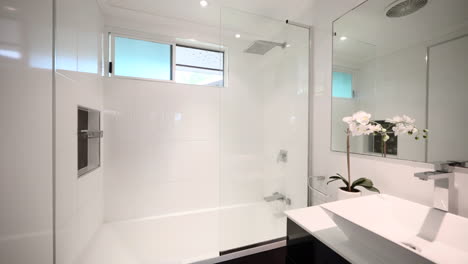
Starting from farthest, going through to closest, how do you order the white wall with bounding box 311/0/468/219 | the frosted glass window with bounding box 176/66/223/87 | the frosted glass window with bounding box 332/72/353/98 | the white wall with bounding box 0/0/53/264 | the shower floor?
the frosted glass window with bounding box 176/66/223/87 < the shower floor < the frosted glass window with bounding box 332/72/353/98 < the white wall with bounding box 311/0/468/219 < the white wall with bounding box 0/0/53/264

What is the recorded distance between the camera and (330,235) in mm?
765

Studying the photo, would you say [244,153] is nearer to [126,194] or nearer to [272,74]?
[272,74]

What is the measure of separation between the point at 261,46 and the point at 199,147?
1445 mm

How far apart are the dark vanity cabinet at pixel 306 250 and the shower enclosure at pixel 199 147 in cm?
79

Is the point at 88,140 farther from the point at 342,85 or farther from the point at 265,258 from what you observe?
the point at 342,85

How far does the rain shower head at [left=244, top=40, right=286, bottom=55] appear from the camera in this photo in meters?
1.96

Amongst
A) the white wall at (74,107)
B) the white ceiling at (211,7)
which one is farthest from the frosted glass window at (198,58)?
the white wall at (74,107)

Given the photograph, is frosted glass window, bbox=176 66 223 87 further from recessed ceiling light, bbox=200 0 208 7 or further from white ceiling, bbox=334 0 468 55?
white ceiling, bbox=334 0 468 55

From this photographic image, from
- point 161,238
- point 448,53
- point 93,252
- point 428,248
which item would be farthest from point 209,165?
point 448,53

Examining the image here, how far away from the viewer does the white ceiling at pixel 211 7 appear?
1684 mm

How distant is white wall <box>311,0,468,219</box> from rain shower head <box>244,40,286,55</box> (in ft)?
1.41

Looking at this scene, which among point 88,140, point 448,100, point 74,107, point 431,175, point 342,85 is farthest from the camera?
point 88,140

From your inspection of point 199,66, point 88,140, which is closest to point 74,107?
point 88,140

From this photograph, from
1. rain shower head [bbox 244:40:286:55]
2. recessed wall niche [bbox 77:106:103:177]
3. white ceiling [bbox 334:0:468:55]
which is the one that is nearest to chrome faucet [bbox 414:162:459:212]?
white ceiling [bbox 334:0:468:55]
